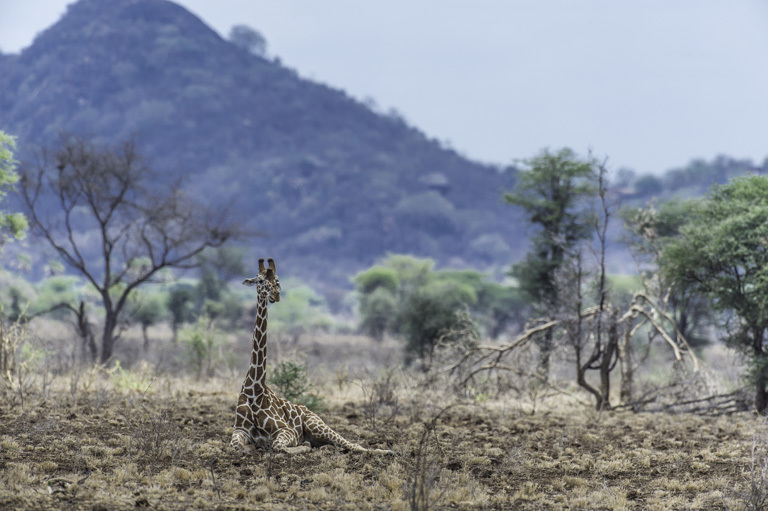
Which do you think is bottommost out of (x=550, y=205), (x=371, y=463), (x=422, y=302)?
(x=371, y=463)

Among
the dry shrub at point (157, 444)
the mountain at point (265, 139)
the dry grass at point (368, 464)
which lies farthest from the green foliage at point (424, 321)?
the mountain at point (265, 139)

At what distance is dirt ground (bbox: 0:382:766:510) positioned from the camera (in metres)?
5.52

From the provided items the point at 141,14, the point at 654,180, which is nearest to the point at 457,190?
the point at 654,180

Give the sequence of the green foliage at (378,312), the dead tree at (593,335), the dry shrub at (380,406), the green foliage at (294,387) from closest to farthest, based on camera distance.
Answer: the dry shrub at (380,406) → the green foliage at (294,387) → the dead tree at (593,335) → the green foliage at (378,312)

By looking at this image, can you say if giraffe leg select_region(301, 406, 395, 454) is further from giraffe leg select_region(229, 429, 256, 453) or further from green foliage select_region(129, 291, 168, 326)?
green foliage select_region(129, 291, 168, 326)

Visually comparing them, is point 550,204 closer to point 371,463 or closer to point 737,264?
point 737,264

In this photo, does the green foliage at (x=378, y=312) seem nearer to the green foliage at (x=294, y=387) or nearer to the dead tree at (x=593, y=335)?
the dead tree at (x=593, y=335)

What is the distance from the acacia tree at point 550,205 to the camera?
18.0 m

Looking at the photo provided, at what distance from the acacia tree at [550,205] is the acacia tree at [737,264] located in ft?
20.3

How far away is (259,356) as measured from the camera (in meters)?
7.21

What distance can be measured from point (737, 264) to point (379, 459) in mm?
6704

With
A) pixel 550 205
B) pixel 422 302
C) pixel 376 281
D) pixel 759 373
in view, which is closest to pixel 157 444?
pixel 759 373

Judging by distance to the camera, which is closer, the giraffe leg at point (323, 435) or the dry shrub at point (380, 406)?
the giraffe leg at point (323, 435)

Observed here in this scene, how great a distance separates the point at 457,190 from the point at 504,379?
10899 centimetres
